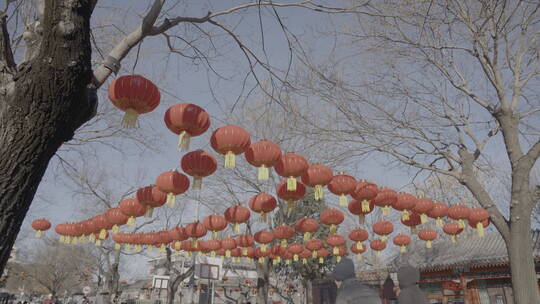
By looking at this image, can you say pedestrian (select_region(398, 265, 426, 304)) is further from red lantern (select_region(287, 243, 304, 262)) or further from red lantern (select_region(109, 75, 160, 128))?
red lantern (select_region(287, 243, 304, 262))

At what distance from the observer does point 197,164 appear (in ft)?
16.2

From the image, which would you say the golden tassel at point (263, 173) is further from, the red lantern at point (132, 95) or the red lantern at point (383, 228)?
the red lantern at point (383, 228)

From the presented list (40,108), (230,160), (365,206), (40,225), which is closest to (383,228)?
(365,206)

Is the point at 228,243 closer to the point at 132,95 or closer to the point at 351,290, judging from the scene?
the point at 351,290

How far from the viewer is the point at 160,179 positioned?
592cm

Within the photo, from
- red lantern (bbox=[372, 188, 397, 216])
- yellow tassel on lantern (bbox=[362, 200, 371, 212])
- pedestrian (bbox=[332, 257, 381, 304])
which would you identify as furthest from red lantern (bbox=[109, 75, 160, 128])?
red lantern (bbox=[372, 188, 397, 216])

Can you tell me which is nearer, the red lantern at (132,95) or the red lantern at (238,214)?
the red lantern at (132,95)

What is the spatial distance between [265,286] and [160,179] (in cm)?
1066

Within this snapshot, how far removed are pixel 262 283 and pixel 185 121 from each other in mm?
12537

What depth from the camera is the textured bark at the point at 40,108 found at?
2.06 meters

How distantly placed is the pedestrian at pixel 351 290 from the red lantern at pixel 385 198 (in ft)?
7.91

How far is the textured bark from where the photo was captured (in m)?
2.06

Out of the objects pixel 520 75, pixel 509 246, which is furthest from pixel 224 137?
pixel 520 75

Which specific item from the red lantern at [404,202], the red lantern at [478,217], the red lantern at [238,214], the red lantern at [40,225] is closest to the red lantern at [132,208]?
the red lantern at [238,214]
